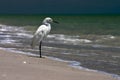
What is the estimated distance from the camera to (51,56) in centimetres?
1480

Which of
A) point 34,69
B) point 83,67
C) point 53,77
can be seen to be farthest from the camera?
point 83,67

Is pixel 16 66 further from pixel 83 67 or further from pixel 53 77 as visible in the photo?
pixel 83 67

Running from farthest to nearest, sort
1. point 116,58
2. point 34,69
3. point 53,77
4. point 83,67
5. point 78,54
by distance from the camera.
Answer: point 78,54 → point 116,58 → point 83,67 → point 34,69 → point 53,77

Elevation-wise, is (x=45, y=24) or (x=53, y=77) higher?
(x=45, y=24)

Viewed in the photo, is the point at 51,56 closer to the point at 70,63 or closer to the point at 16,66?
the point at 70,63

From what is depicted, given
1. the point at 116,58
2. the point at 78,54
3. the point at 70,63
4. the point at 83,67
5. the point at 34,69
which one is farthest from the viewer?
the point at 78,54

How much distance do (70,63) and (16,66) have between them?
288 centimetres

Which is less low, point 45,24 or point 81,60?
point 45,24

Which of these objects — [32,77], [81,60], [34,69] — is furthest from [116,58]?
[32,77]

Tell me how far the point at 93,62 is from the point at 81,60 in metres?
0.53

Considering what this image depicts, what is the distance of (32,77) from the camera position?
9.05 meters

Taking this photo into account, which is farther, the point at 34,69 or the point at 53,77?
the point at 34,69

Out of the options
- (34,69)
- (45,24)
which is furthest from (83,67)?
(45,24)

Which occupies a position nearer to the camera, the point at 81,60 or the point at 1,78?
the point at 1,78
